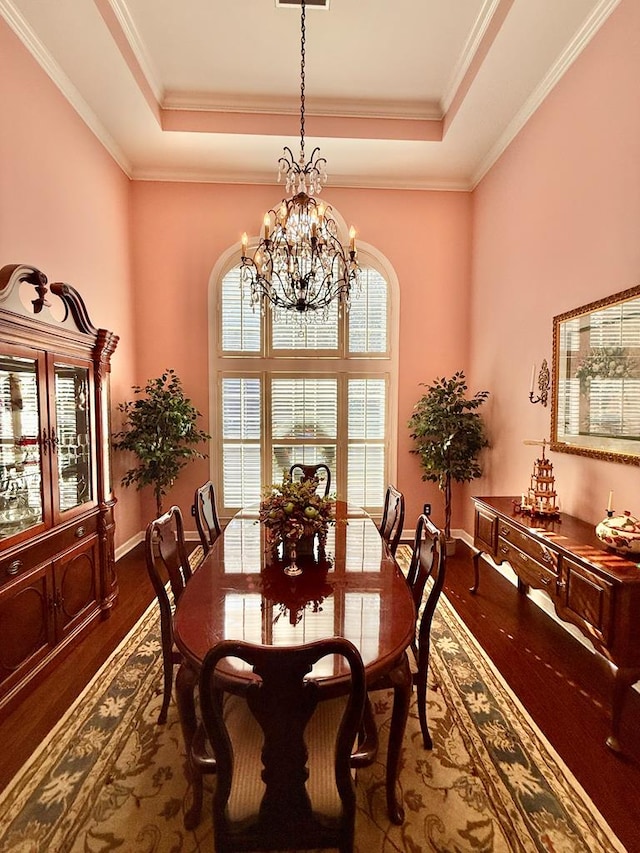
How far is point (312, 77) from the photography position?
11.1ft

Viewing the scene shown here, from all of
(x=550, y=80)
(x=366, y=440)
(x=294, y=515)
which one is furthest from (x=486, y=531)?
(x=550, y=80)

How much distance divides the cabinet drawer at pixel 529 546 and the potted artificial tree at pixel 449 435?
119 cm

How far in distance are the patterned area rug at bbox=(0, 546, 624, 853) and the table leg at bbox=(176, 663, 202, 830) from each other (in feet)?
0.18

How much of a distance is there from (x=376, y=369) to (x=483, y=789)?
3.66m

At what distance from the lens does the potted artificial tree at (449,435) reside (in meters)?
3.95

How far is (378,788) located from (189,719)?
0.88 m

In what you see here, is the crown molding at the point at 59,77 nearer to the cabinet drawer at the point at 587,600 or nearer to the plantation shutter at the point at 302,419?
the plantation shutter at the point at 302,419

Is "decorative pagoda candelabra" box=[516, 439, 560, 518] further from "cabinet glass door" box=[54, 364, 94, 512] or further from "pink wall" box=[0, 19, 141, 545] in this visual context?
"pink wall" box=[0, 19, 141, 545]

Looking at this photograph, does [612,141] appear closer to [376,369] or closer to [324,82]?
[324,82]

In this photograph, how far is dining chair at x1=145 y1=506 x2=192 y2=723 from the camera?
1.75 meters

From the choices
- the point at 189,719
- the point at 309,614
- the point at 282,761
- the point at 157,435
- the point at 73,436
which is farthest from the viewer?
Result: the point at 157,435

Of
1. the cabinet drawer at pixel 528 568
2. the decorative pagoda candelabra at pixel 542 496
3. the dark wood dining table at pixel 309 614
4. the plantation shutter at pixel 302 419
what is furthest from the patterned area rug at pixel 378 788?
the plantation shutter at pixel 302 419

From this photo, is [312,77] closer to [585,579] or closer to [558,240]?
[558,240]

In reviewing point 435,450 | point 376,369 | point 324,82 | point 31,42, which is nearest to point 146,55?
point 31,42
